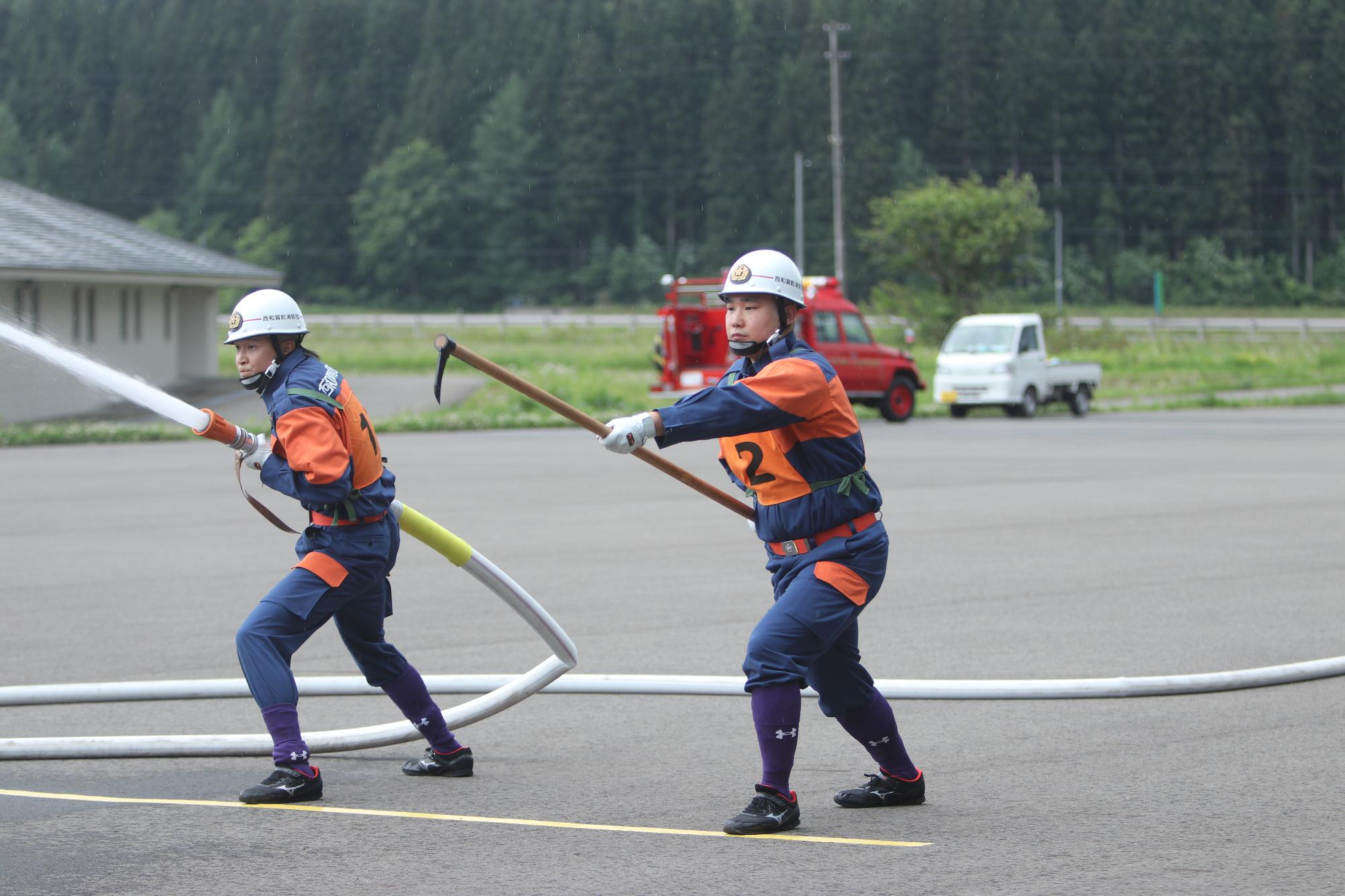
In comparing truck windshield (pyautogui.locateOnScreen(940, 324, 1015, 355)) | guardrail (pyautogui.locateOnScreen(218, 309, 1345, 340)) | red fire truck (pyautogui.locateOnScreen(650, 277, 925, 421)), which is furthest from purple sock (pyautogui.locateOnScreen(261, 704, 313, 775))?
guardrail (pyautogui.locateOnScreen(218, 309, 1345, 340))

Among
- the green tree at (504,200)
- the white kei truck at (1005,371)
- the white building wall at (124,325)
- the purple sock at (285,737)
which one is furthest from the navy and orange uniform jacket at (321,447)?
the green tree at (504,200)

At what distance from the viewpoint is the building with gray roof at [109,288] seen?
32000mm

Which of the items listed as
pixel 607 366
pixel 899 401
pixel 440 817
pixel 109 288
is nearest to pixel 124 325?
pixel 109 288

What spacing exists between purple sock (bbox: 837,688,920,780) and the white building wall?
2330cm

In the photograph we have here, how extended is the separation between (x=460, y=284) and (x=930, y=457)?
304 ft

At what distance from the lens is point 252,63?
406 feet

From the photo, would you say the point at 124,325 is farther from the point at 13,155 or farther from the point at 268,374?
the point at 13,155

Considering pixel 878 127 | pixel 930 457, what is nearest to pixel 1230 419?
pixel 930 457

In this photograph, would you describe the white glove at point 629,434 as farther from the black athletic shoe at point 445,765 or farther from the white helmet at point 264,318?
the black athletic shoe at point 445,765

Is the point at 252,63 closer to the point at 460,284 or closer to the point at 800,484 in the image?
the point at 460,284

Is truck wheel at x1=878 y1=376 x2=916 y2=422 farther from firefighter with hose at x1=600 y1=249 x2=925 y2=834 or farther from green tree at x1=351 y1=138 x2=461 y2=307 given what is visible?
green tree at x1=351 y1=138 x2=461 y2=307

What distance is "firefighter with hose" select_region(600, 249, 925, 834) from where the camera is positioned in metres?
5.10

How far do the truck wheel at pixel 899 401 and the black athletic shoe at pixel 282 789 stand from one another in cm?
2590

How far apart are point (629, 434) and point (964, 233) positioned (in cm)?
5058
